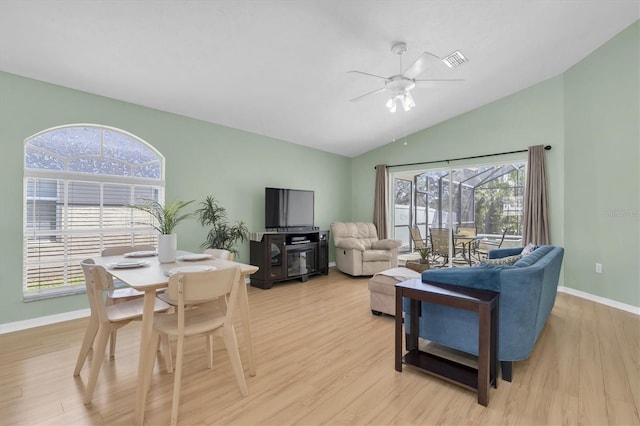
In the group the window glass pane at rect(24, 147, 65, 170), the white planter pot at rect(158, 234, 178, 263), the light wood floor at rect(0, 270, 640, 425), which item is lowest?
the light wood floor at rect(0, 270, 640, 425)

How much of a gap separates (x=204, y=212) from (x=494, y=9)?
4.26 metres

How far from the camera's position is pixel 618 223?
3932 millimetres

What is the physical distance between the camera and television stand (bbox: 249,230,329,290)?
483cm

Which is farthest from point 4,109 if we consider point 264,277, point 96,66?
point 264,277

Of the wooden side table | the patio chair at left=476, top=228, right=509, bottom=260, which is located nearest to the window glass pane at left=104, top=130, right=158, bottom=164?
the wooden side table

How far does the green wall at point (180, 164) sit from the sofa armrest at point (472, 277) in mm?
3476

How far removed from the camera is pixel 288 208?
17.7ft

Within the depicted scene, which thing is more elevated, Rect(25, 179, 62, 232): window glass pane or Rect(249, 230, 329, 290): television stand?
Rect(25, 179, 62, 232): window glass pane

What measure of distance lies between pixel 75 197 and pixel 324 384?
349 centimetres

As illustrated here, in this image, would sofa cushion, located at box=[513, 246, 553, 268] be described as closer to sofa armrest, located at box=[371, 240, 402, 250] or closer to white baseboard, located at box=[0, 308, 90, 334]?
sofa armrest, located at box=[371, 240, 402, 250]

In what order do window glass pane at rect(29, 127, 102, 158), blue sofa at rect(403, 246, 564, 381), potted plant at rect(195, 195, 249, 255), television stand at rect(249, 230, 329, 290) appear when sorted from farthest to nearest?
television stand at rect(249, 230, 329, 290) → potted plant at rect(195, 195, 249, 255) → window glass pane at rect(29, 127, 102, 158) → blue sofa at rect(403, 246, 564, 381)

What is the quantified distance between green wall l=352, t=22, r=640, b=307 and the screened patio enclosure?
18.9 inches

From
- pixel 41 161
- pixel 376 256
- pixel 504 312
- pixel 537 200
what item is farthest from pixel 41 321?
pixel 537 200

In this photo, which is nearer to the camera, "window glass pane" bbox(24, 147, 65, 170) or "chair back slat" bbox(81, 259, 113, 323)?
"chair back slat" bbox(81, 259, 113, 323)
